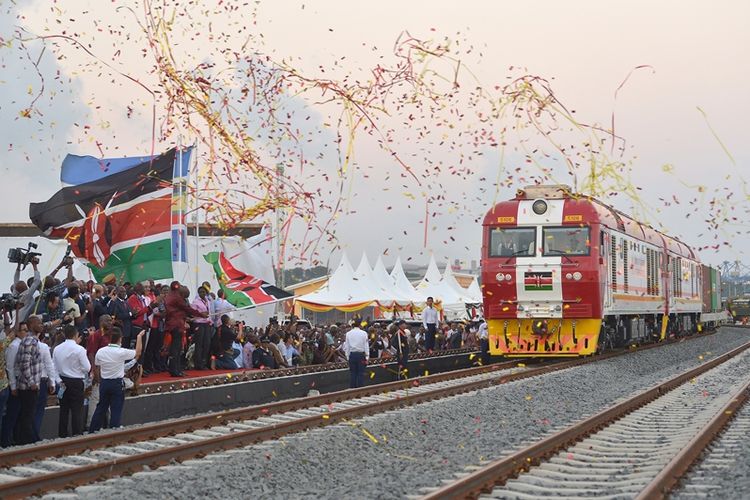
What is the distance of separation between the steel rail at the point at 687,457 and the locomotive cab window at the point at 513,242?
805 cm

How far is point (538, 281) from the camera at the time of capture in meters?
22.2

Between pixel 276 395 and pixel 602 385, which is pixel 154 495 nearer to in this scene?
pixel 276 395

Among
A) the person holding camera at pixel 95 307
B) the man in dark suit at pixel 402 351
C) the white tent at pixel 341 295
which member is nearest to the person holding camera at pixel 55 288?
the person holding camera at pixel 95 307

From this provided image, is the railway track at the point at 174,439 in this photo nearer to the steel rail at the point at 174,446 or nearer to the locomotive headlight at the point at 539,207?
the steel rail at the point at 174,446

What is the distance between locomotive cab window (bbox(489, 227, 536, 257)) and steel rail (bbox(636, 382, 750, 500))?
805cm

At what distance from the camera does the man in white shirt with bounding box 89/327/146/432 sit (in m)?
12.8

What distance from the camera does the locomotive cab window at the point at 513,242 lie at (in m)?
22.6

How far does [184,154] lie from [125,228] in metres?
2.33

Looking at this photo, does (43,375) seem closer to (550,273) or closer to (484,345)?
(550,273)

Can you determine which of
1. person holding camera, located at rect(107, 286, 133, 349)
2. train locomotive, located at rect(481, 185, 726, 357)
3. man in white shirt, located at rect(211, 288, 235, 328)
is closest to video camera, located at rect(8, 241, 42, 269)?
person holding camera, located at rect(107, 286, 133, 349)

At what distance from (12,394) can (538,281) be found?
13113mm

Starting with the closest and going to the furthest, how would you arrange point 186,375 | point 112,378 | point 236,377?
point 112,378 < point 186,375 < point 236,377

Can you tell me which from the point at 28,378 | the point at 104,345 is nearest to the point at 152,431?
the point at 28,378

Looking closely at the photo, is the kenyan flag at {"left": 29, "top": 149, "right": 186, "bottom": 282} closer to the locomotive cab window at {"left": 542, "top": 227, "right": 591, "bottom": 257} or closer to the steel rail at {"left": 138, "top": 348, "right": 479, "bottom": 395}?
the steel rail at {"left": 138, "top": 348, "right": 479, "bottom": 395}
